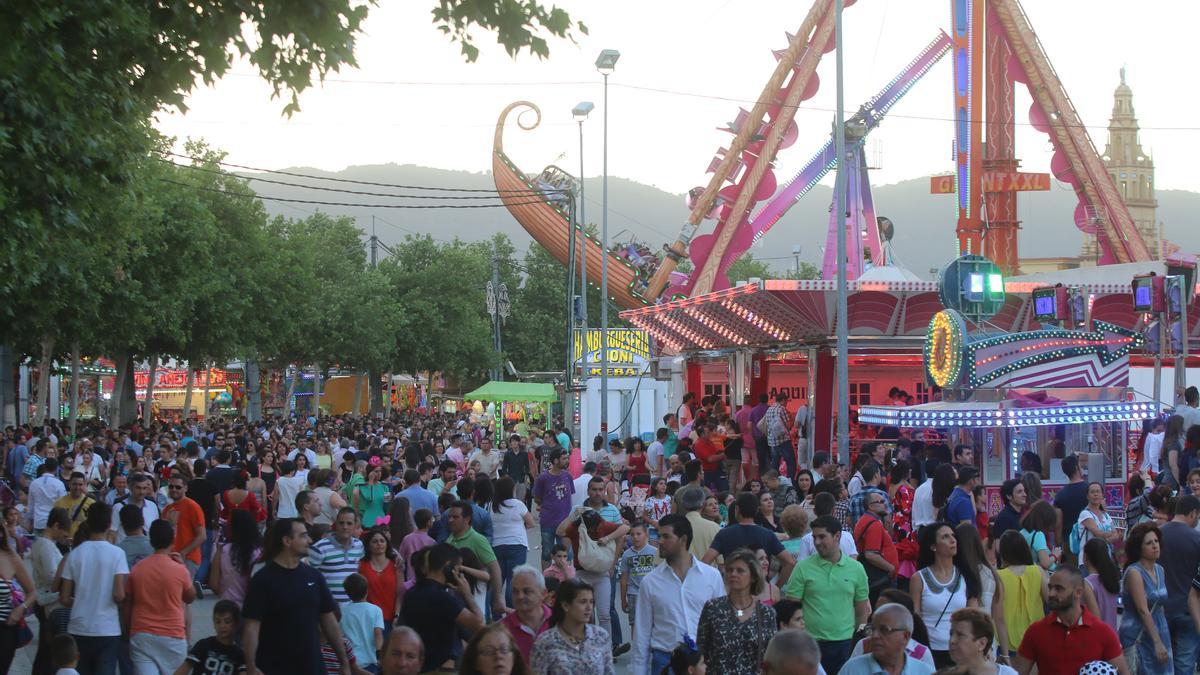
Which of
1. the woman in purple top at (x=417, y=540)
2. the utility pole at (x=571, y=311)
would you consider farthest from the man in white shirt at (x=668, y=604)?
the utility pole at (x=571, y=311)

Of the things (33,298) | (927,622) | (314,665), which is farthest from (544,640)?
(33,298)

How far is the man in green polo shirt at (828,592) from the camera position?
8.41m

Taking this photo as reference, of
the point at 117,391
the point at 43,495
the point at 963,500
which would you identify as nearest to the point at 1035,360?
the point at 963,500

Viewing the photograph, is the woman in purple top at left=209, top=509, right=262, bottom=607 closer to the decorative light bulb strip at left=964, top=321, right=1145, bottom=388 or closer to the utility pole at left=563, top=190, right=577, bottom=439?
the decorative light bulb strip at left=964, top=321, right=1145, bottom=388

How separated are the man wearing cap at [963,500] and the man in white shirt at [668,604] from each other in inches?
147

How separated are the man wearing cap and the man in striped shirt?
470cm

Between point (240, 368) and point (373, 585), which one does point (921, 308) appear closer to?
point (373, 585)

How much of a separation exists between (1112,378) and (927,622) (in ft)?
48.1

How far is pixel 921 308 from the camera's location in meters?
28.8

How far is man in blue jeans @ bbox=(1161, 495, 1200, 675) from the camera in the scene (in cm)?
950

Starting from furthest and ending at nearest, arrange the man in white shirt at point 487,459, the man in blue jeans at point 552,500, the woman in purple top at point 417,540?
the man in white shirt at point 487,459, the man in blue jeans at point 552,500, the woman in purple top at point 417,540

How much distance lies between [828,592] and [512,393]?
106ft

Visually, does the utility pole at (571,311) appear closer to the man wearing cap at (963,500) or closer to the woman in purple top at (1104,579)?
the man wearing cap at (963,500)

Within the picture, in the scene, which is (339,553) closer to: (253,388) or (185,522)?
(185,522)
